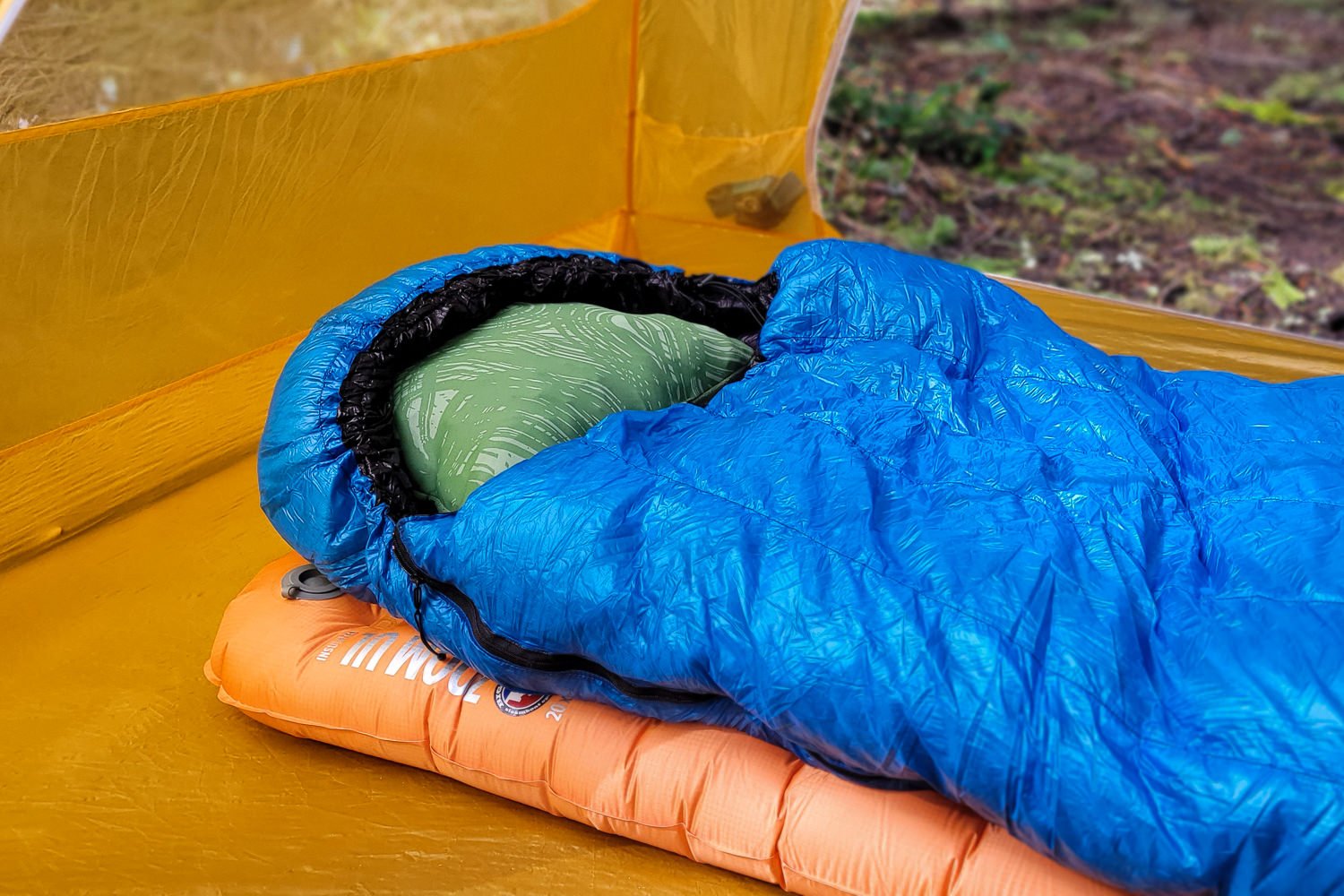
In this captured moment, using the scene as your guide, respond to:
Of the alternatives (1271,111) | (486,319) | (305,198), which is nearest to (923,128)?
(1271,111)

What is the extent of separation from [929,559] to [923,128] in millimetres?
3359

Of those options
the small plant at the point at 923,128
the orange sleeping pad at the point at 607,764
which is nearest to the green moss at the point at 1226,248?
the small plant at the point at 923,128

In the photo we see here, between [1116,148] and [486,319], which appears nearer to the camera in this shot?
[486,319]

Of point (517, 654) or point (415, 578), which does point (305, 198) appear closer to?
point (415, 578)

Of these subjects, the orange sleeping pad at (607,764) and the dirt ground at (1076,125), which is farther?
the dirt ground at (1076,125)

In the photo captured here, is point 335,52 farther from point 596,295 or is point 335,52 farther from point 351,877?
point 351,877

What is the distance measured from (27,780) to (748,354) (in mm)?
1067

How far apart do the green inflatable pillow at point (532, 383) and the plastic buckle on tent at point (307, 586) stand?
210 millimetres

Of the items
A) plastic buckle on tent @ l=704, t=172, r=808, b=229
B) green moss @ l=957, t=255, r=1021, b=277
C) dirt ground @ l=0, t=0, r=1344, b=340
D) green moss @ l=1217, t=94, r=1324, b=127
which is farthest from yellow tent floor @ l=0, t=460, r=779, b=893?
green moss @ l=1217, t=94, r=1324, b=127

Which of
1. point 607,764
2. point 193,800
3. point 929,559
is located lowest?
point 193,800

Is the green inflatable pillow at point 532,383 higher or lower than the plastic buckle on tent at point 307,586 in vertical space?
higher

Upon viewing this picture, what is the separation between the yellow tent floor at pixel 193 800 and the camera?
124 cm

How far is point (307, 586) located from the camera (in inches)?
59.0

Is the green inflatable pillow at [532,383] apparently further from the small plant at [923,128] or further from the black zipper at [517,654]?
the small plant at [923,128]
